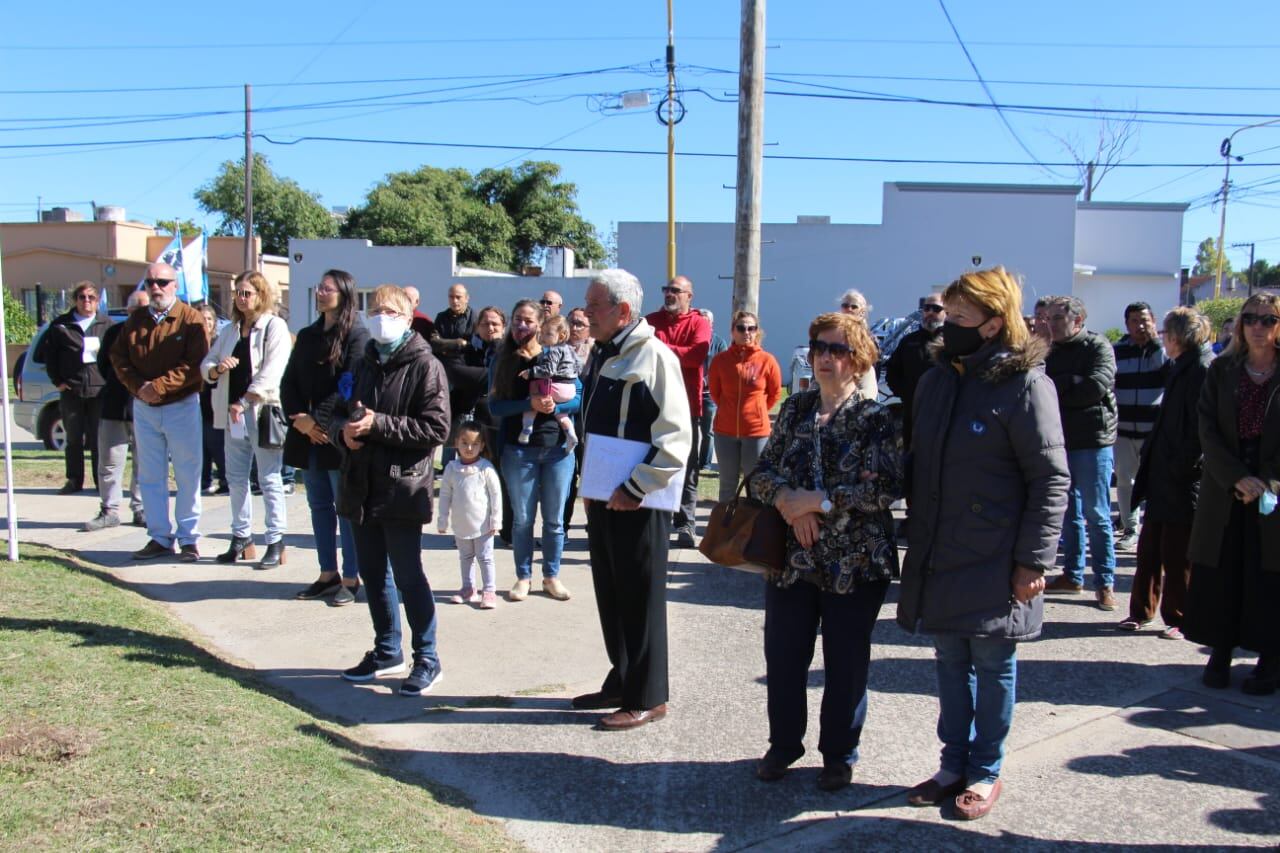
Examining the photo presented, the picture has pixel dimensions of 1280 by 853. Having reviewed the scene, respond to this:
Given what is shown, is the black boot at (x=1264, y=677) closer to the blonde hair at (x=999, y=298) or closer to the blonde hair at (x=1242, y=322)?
the blonde hair at (x=1242, y=322)

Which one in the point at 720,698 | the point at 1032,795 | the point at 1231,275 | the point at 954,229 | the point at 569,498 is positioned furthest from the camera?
the point at 1231,275

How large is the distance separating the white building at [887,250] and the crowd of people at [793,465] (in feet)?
85.9

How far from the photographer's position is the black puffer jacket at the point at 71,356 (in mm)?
10125

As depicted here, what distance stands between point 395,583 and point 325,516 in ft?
5.52

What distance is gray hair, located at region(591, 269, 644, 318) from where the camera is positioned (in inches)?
184

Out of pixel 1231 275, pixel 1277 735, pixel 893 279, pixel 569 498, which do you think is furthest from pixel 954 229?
pixel 1231 275

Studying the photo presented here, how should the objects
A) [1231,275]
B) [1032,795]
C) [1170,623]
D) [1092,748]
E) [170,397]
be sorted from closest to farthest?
1. [1032,795]
2. [1092,748]
3. [1170,623]
4. [170,397]
5. [1231,275]

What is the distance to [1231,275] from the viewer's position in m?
92.3

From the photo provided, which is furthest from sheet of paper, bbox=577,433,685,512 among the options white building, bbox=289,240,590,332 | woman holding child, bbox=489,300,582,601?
white building, bbox=289,240,590,332

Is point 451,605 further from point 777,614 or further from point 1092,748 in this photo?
point 1092,748

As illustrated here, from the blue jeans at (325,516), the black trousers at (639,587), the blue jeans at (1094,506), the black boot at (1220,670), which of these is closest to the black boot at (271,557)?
the blue jeans at (325,516)

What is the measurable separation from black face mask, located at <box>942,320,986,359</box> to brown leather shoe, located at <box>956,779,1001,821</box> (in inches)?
65.7

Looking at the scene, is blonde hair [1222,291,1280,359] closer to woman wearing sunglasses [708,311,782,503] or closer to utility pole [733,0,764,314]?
woman wearing sunglasses [708,311,782,503]

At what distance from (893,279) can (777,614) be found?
104ft
